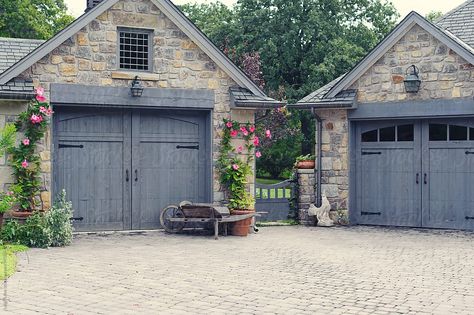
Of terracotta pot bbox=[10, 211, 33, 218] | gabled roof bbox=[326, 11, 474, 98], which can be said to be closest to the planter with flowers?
gabled roof bbox=[326, 11, 474, 98]

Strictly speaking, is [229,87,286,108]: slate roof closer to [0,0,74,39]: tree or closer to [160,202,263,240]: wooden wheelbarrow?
[160,202,263,240]: wooden wheelbarrow

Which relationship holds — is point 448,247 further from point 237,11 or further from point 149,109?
point 237,11

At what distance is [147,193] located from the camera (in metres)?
14.1

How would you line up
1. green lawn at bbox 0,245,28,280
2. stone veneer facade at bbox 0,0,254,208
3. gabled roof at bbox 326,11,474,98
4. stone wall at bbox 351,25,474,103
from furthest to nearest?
stone wall at bbox 351,25,474,103, gabled roof at bbox 326,11,474,98, stone veneer facade at bbox 0,0,254,208, green lawn at bbox 0,245,28,280

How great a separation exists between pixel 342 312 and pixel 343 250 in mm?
4755

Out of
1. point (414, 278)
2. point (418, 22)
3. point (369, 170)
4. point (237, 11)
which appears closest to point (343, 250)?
point (414, 278)

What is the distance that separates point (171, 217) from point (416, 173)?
5.50 meters


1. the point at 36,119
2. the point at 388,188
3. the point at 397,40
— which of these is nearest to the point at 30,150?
the point at 36,119

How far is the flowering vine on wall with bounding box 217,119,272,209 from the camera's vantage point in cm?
1401

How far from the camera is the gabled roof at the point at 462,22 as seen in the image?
15492 millimetres

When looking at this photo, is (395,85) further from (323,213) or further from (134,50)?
(134,50)

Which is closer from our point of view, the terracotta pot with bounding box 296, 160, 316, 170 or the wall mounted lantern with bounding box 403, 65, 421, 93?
the wall mounted lantern with bounding box 403, 65, 421, 93

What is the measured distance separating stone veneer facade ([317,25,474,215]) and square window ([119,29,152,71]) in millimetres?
4353

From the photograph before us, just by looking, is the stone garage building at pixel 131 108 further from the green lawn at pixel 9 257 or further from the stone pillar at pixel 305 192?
the stone pillar at pixel 305 192
